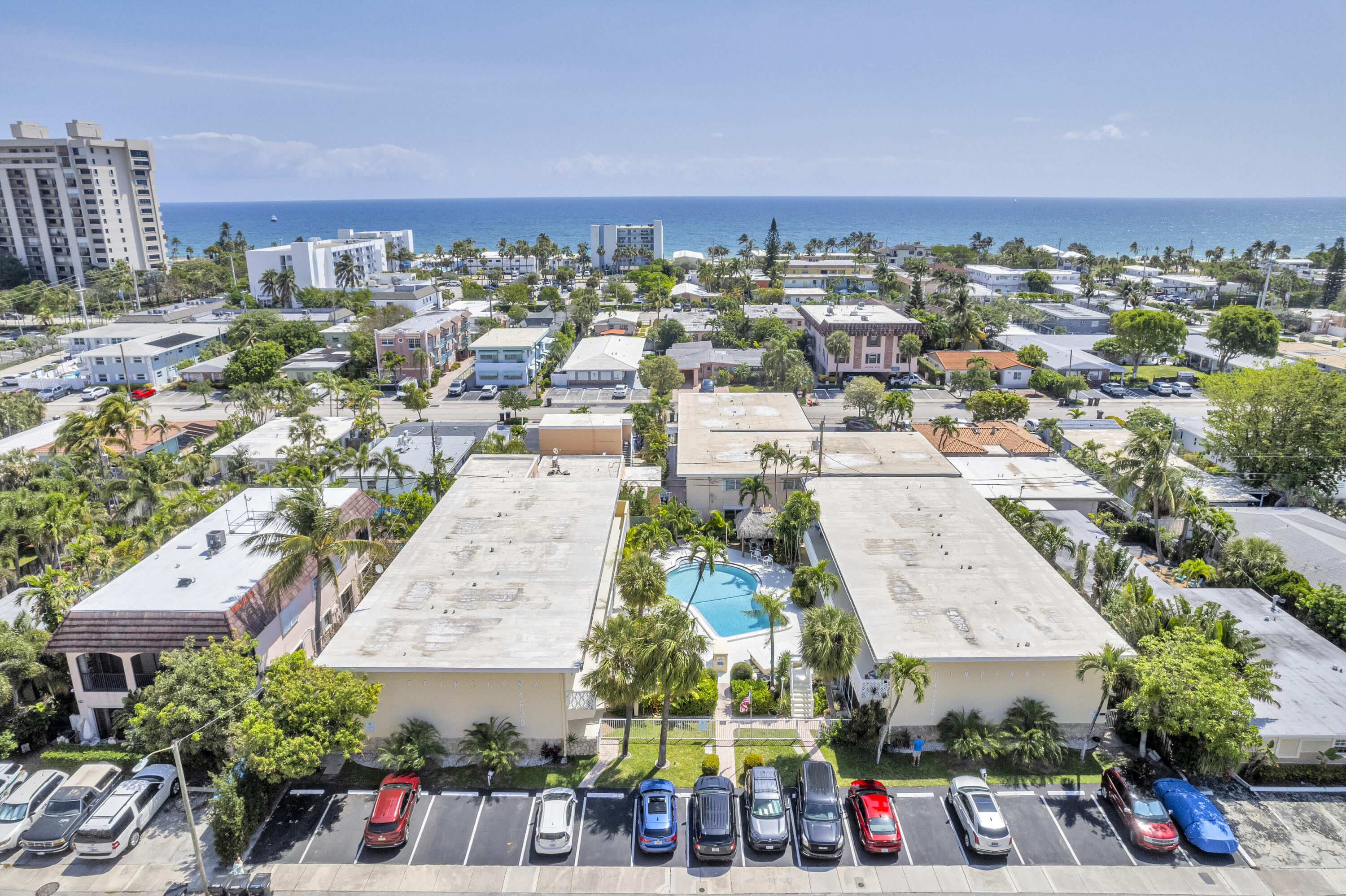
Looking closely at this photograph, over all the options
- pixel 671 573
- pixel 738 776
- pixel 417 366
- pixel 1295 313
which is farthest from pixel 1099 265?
pixel 738 776

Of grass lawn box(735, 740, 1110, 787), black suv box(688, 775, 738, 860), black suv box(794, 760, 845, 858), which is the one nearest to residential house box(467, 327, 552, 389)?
grass lawn box(735, 740, 1110, 787)

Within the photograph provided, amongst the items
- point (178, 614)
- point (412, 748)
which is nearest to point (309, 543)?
point (178, 614)

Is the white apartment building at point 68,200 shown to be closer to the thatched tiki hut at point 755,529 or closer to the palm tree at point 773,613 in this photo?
the thatched tiki hut at point 755,529

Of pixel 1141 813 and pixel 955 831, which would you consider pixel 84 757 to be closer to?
pixel 955 831

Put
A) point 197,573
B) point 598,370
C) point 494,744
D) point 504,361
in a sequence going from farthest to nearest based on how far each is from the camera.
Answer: point 504,361 < point 598,370 < point 197,573 < point 494,744

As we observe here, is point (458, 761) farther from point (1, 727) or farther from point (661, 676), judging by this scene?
point (1, 727)

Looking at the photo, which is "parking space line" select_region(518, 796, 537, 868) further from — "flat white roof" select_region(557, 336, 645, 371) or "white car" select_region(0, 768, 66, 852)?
"flat white roof" select_region(557, 336, 645, 371)

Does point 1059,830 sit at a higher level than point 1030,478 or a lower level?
lower
